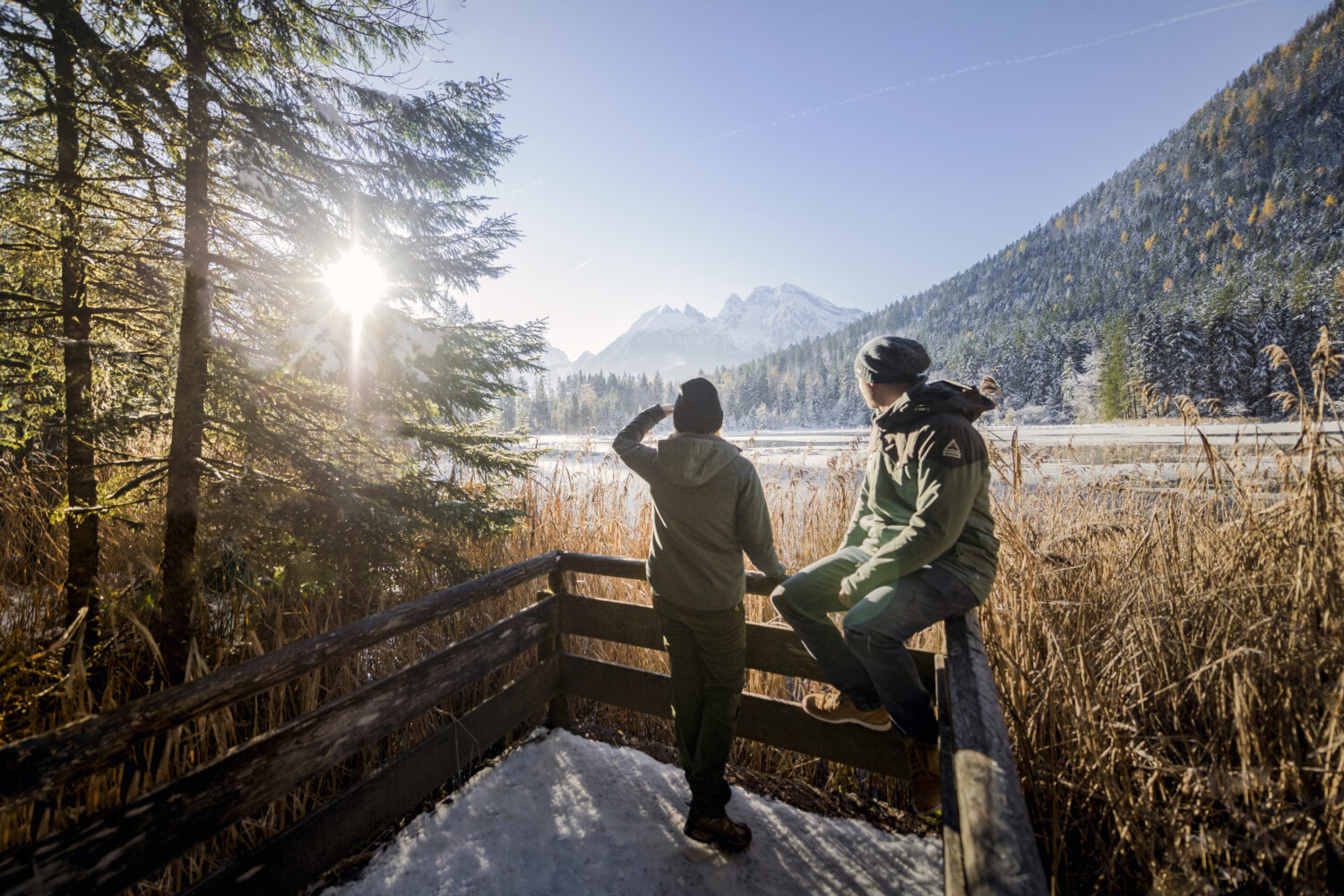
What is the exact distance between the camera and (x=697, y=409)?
2020 mm

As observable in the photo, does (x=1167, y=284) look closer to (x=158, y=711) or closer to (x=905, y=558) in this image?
(x=905, y=558)

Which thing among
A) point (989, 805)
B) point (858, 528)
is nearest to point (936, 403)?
point (858, 528)

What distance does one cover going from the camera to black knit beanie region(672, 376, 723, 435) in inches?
79.7

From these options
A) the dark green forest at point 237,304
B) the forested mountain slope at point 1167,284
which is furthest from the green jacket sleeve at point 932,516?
the forested mountain slope at point 1167,284

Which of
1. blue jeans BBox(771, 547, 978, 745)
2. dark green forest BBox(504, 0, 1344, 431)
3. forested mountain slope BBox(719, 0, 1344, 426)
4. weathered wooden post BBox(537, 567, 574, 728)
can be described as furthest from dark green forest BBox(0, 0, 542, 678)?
forested mountain slope BBox(719, 0, 1344, 426)

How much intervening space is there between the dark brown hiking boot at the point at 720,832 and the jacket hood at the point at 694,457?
140 centimetres

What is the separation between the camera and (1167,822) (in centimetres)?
137

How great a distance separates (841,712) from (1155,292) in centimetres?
12005

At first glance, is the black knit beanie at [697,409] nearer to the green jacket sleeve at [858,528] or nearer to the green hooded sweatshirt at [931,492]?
the green hooded sweatshirt at [931,492]

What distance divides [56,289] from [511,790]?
4.00 m

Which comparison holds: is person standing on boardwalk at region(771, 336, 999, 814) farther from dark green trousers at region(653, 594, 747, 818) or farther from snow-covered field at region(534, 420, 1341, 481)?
snow-covered field at region(534, 420, 1341, 481)

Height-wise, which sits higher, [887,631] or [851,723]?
[887,631]

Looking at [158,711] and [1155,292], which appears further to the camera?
[1155,292]

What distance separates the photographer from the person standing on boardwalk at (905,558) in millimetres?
1729
